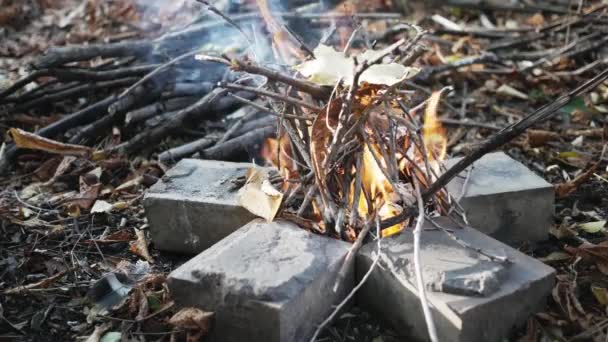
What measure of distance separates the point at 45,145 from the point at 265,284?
7.44 feet

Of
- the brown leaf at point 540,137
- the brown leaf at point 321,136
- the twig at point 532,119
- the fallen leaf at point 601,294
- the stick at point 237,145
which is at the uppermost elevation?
the twig at point 532,119

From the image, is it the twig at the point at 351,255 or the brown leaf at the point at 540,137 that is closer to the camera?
the twig at the point at 351,255

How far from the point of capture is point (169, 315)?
2633 millimetres

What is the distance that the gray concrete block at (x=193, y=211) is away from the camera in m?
2.95

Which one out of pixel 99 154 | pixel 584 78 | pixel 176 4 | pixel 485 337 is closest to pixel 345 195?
pixel 485 337

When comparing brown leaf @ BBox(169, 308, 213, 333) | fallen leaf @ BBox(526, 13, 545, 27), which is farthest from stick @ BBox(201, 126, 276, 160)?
fallen leaf @ BBox(526, 13, 545, 27)

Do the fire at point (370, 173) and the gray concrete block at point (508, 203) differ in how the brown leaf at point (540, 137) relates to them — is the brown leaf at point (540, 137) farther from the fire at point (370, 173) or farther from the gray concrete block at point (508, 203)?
the fire at point (370, 173)

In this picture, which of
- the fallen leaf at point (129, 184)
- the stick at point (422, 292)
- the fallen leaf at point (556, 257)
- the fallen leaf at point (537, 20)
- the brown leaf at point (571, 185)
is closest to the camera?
the stick at point (422, 292)

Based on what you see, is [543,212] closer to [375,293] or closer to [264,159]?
[375,293]

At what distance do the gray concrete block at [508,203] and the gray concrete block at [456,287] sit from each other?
32 cm

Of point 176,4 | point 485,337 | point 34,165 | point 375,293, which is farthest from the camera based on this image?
point 176,4

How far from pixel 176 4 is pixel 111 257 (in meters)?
3.94

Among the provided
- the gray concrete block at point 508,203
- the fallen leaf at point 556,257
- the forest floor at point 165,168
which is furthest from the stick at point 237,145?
the fallen leaf at point 556,257

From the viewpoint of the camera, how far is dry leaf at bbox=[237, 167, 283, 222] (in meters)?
2.79
